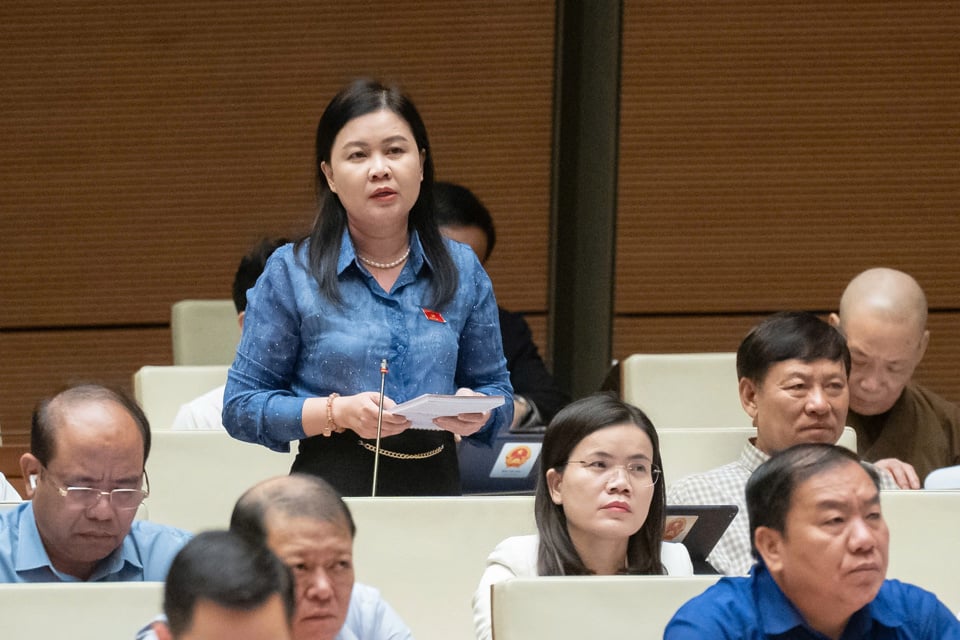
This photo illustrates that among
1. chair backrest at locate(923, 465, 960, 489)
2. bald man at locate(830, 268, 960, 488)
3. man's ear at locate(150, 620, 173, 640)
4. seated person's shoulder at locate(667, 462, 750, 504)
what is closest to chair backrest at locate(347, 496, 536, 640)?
seated person's shoulder at locate(667, 462, 750, 504)

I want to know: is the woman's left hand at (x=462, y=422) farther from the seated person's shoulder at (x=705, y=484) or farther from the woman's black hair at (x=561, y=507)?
the seated person's shoulder at (x=705, y=484)

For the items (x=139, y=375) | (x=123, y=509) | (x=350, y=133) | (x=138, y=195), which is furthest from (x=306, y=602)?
(x=138, y=195)

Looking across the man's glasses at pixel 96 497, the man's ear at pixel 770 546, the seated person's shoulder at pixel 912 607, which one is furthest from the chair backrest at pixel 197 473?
the seated person's shoulder at pixel 912 607

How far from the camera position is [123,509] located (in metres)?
2.21

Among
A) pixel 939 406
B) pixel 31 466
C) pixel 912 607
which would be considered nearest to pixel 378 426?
pixel 31 466

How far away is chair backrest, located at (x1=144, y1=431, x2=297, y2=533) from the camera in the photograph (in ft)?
9.57

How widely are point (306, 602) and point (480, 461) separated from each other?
1148 millimetres

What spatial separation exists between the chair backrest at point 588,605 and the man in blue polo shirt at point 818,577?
0.07 meters

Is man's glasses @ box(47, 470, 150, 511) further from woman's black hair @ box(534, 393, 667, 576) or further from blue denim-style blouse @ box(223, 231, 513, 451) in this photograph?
woman's black hair @ box(534, 393, 667, 576)

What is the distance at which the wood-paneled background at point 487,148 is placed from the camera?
4738 mm

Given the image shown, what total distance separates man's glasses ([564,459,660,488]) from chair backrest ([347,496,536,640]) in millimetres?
141

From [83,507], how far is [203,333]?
6.38 ft

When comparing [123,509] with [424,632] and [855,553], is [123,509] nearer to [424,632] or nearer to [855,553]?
[424,632]

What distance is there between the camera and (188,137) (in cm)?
477
